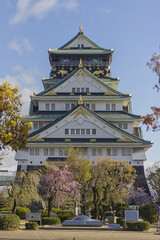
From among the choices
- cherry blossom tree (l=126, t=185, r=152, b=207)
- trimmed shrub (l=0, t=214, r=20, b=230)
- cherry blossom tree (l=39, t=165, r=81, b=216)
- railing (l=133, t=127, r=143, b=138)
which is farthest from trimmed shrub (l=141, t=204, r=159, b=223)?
railing (l=133, t=127, r=143, b=138)

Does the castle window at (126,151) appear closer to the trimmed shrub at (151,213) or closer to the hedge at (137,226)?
the trimmed shrub at (151,213)

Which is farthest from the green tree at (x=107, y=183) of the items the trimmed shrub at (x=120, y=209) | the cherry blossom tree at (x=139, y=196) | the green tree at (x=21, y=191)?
the green tree at (x=21, y=191)

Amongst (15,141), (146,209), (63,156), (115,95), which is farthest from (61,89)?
(15,141)

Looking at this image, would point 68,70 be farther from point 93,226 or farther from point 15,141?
point 15,141

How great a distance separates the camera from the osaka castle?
49500 mm

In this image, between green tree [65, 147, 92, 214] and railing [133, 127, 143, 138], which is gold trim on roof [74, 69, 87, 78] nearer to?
railing [133, 127, 143, 138]

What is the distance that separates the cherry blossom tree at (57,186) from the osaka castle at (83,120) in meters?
10.7

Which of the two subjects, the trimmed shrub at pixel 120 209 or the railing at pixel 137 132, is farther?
the railing at pixel 137 132

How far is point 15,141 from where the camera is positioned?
744 inches

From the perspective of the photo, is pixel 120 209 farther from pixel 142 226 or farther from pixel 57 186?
pixel 142 226

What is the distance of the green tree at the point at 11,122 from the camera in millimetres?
18312

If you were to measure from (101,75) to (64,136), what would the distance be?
1846cm

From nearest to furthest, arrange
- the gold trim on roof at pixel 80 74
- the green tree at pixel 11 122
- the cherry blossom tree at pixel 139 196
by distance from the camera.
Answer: the green tree at pixel 11 122
the cherry blossom tree at pixel 139 196
the gold trim on roof at pixel 80 74

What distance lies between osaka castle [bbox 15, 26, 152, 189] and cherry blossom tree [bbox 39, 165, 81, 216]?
1066 centimetres
